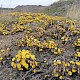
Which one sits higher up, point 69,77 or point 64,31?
point 64,31

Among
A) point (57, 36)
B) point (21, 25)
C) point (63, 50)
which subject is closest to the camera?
point (63, 50)

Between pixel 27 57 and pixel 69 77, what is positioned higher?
pixel 27 57

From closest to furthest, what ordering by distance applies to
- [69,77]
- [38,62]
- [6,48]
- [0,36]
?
[69,77], [38,62], [6,48], [0,36]

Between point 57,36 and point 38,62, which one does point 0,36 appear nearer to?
point 57,36

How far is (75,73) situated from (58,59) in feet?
1.22

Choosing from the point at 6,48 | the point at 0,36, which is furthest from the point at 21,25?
the point at 6,48

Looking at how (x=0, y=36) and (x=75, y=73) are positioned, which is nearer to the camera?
(x=75, y=73)

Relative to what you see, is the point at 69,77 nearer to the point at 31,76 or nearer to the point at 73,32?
the point at 31,76

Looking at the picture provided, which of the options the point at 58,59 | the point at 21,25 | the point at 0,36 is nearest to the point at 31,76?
the point at 58,59

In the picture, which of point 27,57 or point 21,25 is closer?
point 27,57

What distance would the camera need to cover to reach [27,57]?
359 cm

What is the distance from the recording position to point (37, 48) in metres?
4.22

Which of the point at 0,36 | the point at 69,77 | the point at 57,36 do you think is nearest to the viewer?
the point at 69,77

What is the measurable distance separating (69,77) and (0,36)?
2380 mm
